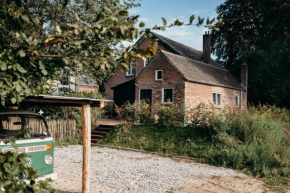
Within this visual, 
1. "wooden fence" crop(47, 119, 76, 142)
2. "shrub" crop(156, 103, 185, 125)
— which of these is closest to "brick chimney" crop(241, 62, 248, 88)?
"shrub" crop(156, 103, 185, 125)

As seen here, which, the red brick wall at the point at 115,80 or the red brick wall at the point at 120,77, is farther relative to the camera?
the red brick wall at the point at 115,80

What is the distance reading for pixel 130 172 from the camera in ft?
32.3

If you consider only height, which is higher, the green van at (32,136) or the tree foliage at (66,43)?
the tree foliage at (66,43)

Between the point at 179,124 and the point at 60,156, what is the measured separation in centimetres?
693

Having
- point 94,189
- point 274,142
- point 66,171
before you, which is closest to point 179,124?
point 274,142

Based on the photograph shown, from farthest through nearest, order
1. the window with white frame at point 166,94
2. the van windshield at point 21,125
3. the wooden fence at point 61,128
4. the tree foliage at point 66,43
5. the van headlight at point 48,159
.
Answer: the window with white frame at point 166,94 < the wooden fence at point 61,128 < the van headlight at point 48,159 < the van windshield at point 21,125 < the tree foliage at point 66,43

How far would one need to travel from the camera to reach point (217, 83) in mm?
25234

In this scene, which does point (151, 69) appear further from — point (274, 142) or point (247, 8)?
point (247, 8)

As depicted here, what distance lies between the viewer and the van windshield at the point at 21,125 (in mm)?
6339

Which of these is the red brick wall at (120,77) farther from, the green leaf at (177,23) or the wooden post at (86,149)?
the green leaf at (177,23)

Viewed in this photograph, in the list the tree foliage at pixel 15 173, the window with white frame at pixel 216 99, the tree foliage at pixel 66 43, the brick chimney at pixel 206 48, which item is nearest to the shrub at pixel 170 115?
the window with white frame at pixel 216 99

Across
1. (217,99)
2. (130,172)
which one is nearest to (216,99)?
(217,99)

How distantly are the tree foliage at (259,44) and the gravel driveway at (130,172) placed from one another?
1706 centimetres

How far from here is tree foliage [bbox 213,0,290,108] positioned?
1042 inches
